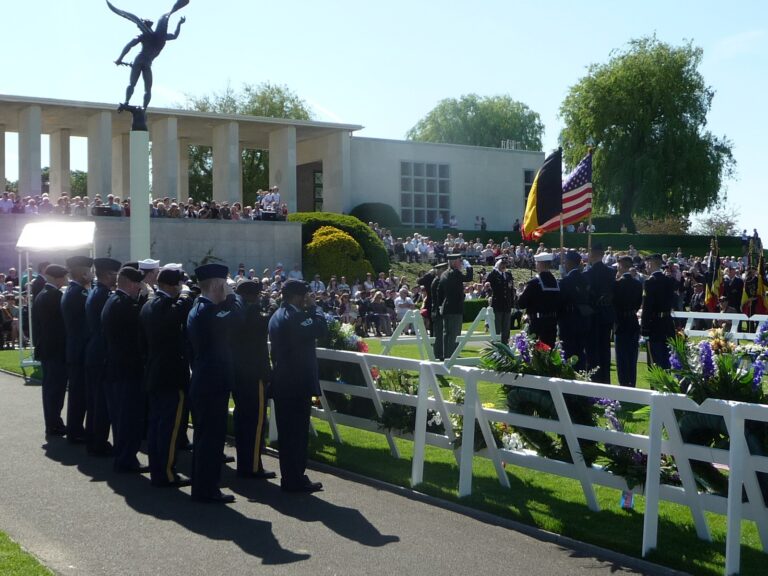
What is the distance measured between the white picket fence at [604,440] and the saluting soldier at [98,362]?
254 centimetres

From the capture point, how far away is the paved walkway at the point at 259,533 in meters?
5.98

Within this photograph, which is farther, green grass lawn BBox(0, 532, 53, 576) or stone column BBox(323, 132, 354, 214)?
stone column BBox(323, 132, 354, 214)

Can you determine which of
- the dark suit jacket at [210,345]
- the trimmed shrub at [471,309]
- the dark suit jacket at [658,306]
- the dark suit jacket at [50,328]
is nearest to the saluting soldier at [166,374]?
the dark suit jacket at [210,345]

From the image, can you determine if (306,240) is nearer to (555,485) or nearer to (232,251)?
(232,251)

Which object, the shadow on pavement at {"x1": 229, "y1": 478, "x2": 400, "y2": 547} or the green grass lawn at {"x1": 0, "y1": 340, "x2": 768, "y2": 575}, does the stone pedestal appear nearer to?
the green grass lawn at {"x1": 0, "y1": 340, "x2": 768, "y2": 575}

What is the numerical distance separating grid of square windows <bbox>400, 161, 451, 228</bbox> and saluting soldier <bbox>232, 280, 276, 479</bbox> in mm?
38334

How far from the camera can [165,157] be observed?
38.9 m

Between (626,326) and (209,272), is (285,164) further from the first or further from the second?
(209,272)

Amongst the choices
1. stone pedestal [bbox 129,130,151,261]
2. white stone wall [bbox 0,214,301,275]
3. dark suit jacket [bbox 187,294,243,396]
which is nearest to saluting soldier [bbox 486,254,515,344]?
stone pedestal [bbox 129,130,151,261]

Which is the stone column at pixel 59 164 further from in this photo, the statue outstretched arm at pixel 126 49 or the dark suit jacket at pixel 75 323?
the dark suit jacket at pixel 75 323

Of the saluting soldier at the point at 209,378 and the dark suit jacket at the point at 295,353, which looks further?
the dark suit jacket at the point at 295,353

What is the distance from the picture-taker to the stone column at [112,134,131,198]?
43562mm

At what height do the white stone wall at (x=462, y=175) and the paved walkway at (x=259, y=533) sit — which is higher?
the white stone wall at (x=462, y=175)

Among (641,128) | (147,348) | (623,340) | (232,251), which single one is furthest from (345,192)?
(147,348)
